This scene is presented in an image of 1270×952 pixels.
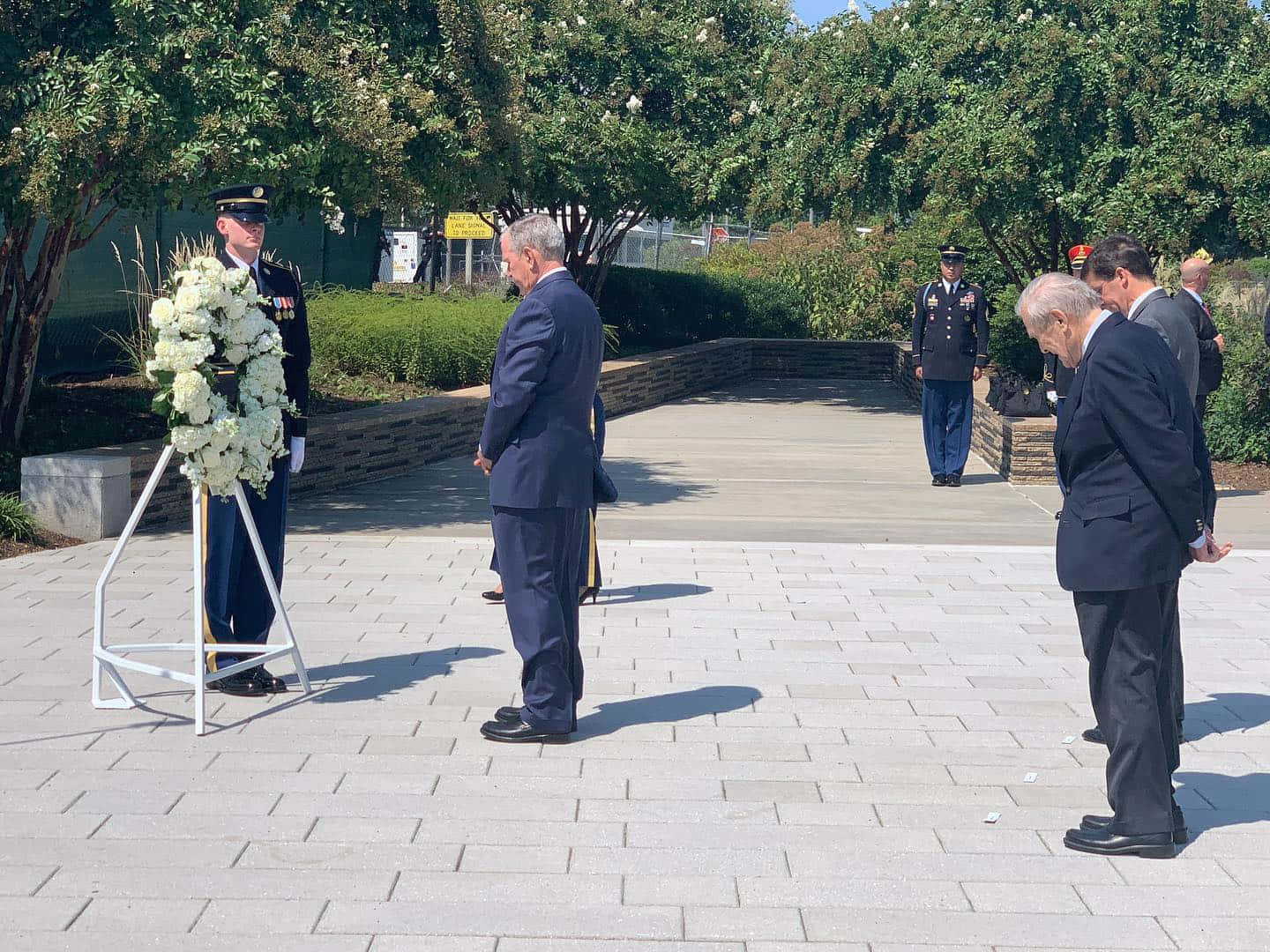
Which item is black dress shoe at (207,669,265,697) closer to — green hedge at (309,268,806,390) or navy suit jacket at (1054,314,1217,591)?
navy suit jacket at (1054,314,1217,591)

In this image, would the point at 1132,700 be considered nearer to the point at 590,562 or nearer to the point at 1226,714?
the point at 1226,714

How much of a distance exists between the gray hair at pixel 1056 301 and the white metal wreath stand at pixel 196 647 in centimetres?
299

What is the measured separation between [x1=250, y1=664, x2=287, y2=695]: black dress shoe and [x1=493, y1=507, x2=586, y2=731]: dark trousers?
1.18 metres

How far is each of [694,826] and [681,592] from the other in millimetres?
3585

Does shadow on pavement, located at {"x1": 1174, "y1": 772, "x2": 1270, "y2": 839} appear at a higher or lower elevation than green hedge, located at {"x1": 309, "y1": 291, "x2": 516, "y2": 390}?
lower

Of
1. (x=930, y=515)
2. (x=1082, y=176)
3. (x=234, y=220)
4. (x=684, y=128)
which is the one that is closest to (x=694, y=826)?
(x=234, y=220)

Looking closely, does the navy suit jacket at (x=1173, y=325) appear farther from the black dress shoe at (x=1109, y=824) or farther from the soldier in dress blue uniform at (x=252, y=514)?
the soldier in dress blue uniform at (x=252, y=514)

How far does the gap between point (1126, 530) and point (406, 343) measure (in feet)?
38.5

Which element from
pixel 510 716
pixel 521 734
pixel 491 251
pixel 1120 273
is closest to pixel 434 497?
pixel 510 716

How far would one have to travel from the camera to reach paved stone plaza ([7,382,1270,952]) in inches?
161

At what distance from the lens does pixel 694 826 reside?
4.77 m

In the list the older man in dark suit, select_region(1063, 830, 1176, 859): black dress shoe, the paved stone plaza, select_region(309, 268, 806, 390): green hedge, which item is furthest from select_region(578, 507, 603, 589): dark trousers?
select_region(309, 268, 806, 390): green hedge

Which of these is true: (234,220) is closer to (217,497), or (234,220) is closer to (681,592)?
(217,497)

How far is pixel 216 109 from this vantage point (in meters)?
9.54
